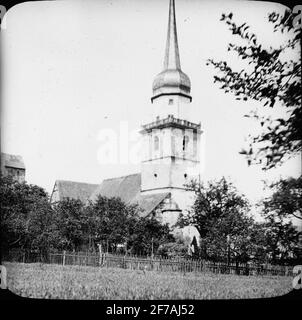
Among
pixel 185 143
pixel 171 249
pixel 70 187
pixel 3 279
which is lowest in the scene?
pixel 171 249

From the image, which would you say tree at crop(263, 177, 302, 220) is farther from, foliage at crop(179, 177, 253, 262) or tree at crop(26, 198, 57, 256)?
foliage at crop(179, 177, 253, 262)

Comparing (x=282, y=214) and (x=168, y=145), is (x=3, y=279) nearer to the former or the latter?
(x=282, y=214)

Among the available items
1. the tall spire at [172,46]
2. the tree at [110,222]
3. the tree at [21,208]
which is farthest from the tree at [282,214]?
the tree at [110,222]

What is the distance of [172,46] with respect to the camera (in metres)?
6.17

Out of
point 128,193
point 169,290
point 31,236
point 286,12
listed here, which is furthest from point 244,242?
point 128,193

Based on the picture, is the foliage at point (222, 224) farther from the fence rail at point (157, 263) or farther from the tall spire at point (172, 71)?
the tall spire at point (172, 71)

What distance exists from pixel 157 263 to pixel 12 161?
718 centimetres

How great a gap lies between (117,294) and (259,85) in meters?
2.83

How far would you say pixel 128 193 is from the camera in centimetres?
2584

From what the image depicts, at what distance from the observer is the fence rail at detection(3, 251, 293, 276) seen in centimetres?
651

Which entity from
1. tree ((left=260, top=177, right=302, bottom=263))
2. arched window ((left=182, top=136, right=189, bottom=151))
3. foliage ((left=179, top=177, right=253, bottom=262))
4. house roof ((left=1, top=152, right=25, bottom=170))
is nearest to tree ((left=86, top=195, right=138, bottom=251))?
foliage ((left=179, top=177, right=253, bottom=262))

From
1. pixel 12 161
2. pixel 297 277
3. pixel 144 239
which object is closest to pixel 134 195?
pixel 144 239

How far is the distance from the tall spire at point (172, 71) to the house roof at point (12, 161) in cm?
211

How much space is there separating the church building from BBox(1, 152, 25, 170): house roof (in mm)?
1940
